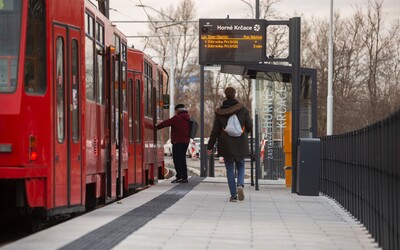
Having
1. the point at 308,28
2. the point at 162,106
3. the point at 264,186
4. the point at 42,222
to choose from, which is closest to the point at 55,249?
the point at 42,222

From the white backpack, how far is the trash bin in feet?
9.27

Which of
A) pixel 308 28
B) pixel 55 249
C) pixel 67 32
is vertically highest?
pixel 308 28

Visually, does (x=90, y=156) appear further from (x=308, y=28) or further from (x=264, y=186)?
(x=308, y=28)

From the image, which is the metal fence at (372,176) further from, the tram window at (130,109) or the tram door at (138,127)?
the tram door at (138,127)

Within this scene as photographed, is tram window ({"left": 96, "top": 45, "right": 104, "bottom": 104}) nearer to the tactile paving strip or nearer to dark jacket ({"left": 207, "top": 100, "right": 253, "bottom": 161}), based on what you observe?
the tactile paving strip

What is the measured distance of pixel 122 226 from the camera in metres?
14.1

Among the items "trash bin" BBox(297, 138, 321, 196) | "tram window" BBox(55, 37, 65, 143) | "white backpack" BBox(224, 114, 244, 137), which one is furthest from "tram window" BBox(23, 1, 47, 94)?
"trash bin" BBox(297, 138, 321, 196)

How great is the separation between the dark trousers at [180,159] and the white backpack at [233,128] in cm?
825

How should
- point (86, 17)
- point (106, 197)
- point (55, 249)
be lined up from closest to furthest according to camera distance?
point (55, 249) < point (86, 17) < point (106, 197)

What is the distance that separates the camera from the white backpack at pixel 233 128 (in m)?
19.5

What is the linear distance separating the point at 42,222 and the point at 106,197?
3.09 metres

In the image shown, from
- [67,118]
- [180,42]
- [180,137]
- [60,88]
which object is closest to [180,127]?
[180,137]

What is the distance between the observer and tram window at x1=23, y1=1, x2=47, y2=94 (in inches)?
552

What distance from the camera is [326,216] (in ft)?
55.2
